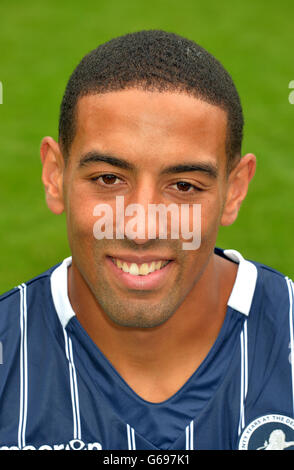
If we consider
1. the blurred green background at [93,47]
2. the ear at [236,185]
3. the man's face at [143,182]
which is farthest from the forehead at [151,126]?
the blurred green background at [93,47]

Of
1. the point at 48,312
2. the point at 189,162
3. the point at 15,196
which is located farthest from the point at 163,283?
the point at 15,196

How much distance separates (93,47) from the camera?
360 cm

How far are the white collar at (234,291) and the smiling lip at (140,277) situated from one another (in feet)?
0.79

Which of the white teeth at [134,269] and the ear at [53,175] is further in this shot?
the ear at [53,175]

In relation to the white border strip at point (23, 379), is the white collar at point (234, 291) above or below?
above

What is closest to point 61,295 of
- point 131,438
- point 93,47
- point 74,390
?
point 74,390

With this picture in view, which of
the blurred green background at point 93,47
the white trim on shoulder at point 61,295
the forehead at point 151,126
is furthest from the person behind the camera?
the blurred green background at point 93,47

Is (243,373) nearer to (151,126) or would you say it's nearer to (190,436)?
(190,436)

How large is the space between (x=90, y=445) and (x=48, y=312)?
301 millimetres

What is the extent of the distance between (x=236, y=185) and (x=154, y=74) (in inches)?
12.6

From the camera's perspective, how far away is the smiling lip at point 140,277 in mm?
1206

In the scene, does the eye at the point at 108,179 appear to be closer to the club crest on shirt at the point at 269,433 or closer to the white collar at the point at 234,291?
the white collar at the point at 234,291

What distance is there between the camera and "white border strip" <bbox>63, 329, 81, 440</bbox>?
132 cm

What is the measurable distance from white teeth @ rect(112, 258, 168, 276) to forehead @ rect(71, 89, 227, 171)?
0.19m
